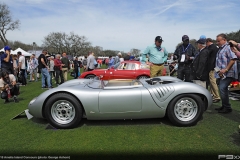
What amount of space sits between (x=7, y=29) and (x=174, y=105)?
145 feet

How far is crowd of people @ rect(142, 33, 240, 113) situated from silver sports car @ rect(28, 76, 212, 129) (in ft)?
2.99

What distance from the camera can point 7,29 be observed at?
39.3m

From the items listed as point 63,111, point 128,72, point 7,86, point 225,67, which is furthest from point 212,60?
point 7,86

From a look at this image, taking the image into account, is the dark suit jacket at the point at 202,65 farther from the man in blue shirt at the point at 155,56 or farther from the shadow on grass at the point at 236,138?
the shadow on grass at the point at 236,138

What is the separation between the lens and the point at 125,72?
847 cm

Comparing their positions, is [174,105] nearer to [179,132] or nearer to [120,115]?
[179,132]

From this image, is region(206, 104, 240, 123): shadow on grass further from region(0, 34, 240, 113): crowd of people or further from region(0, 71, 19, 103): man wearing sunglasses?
region(0, 71, 19, 103): man wearing sunglasses

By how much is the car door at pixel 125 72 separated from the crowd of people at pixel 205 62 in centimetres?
286

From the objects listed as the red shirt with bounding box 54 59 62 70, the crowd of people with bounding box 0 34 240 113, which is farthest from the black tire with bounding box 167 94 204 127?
the red shirt with bounding box 54 59 62 70

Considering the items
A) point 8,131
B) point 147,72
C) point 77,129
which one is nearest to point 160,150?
point 77,129

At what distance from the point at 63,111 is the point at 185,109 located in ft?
7.39

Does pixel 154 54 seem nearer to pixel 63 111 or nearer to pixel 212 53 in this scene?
pixel 212 53

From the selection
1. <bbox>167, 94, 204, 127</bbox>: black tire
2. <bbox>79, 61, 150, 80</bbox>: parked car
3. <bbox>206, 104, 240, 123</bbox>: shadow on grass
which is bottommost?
<bbox>206, 104, 240, 123</bbox>: shadow on grass

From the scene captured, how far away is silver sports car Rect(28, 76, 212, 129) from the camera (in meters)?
3.46
